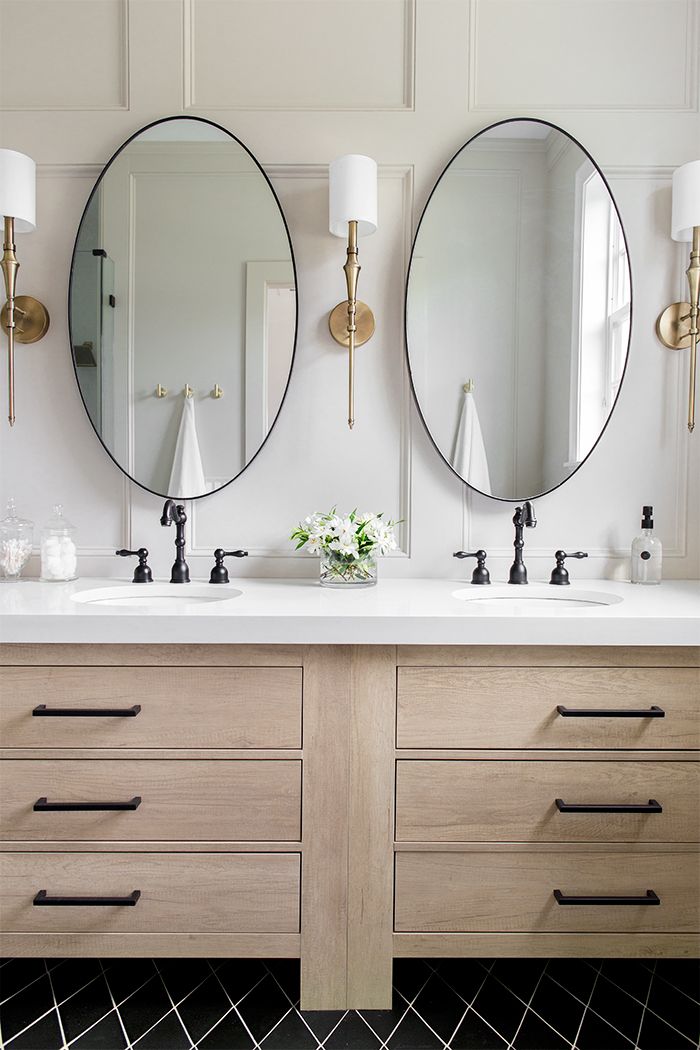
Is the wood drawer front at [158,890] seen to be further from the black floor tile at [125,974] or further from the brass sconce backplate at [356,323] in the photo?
the brass sconce backplate at [356,323]

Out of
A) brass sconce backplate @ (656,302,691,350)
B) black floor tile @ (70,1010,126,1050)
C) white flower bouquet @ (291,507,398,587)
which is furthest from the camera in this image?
brass sconce backplate @ (656,302,691,350)

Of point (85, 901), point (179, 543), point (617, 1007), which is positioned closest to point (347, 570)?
point (179, 543)

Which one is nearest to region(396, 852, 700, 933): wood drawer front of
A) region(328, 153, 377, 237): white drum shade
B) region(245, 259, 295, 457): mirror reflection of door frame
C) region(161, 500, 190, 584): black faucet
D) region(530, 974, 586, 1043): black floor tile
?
region(530, 974, 586, 1043): black floor tile

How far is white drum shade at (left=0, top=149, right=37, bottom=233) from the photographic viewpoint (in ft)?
5.89

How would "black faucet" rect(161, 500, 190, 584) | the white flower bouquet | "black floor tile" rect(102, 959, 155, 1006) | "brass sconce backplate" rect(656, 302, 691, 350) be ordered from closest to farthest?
"black floor tile" rect(102, 959, 155, 1006), the white flower bouquet, "black faucet" rect(161, 500, 190, 584), "brass sconce backplate" rect(656, 302, 691, 350)

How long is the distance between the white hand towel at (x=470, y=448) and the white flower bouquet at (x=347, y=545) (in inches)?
12.5

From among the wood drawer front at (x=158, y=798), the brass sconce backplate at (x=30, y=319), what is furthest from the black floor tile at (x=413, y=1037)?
the brass sconce backplate at (x=30, y=319)

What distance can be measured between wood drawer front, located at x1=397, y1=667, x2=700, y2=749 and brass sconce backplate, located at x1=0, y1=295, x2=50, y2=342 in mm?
1400

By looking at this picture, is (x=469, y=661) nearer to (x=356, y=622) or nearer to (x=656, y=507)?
(x=356, y=622)

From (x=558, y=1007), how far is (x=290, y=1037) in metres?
0.58

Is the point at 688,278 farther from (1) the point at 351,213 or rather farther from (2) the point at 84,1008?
(2) the point at 84,1008

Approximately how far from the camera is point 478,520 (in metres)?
1.98

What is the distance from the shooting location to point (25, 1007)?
148 centimetres

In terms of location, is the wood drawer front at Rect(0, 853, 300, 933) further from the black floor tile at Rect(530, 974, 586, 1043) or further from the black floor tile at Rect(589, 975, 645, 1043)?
the black floor tile at Rect(589, 975, 645, 1043)
